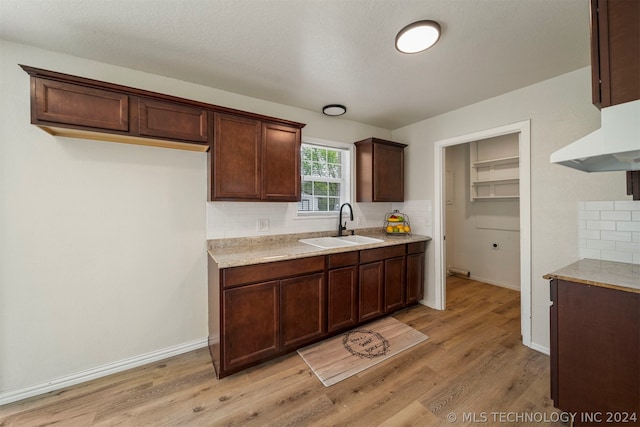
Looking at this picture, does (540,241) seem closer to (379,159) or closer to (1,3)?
(379,159)

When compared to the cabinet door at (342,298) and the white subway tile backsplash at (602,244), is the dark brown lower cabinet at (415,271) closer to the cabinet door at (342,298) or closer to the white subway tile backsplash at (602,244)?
the cabinet door at (342,298)

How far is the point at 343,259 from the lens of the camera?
7.93 feet

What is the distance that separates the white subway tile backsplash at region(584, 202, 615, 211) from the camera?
1.87 m

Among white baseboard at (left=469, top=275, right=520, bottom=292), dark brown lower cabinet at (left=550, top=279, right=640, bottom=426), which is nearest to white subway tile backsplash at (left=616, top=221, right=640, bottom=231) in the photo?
dark brown lower cabinet at (left=550, top=279, right=640, bottom=426)

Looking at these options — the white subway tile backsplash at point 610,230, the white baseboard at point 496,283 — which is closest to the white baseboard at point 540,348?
the white subway tile backsplash at point 610,230

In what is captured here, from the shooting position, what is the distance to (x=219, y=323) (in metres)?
1.83

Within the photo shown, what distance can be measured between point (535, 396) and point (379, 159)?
101 inches

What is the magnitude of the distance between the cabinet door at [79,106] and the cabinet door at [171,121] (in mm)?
106

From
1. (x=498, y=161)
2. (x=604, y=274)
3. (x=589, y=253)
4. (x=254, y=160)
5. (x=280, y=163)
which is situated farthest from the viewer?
(x=498, y=161)

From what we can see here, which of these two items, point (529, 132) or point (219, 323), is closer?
point (219, 323)

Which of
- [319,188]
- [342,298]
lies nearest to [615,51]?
[342,298]

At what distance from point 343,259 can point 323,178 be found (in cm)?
117

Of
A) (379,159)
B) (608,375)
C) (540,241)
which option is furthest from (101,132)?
(540,241)

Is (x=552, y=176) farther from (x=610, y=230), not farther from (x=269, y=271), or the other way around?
(x=269, y=271)
